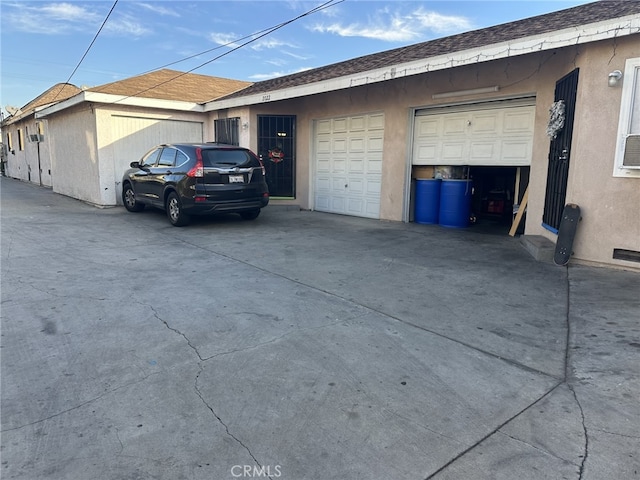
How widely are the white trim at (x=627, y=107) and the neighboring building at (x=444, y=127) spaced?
1cm

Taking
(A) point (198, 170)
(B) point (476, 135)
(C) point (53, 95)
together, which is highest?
(C) point (53, 95)

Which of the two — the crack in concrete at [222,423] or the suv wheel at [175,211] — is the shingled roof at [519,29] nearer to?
the suv wheel at [175,211]

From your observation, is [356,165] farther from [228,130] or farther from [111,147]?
[111,147]

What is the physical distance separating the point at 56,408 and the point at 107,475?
2.55 ft

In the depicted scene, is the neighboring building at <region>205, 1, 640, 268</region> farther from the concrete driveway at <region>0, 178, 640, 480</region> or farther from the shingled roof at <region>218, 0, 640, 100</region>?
the concrete driveway at <region>0, 178, 640, 480</region>

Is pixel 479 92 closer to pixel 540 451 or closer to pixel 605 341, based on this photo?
pixel 605 341

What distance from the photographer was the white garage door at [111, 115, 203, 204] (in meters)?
12.1

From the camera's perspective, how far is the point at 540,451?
2.18m

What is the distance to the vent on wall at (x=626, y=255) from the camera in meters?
5.60

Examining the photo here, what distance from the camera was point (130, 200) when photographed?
1088cm

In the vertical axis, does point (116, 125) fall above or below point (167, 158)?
above

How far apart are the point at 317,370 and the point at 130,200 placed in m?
9.46

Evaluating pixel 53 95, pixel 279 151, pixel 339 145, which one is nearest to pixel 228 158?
pixel 339 145

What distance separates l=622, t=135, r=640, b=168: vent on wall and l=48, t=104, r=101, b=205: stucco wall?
12.2 m
